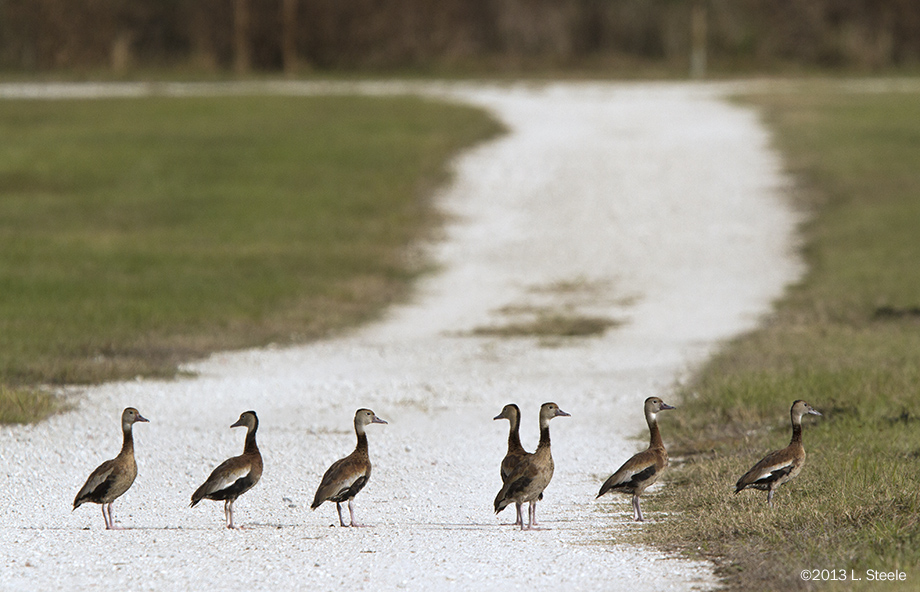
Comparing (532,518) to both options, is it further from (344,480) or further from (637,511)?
(344,480)

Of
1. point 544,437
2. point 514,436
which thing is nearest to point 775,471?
point 544,437

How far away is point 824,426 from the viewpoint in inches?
472

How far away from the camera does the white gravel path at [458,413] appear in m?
8.23

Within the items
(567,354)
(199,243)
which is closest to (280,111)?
(199,243)

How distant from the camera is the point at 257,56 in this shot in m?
50.7

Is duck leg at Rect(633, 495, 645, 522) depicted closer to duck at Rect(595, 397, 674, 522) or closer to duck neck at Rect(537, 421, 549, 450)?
duck at Rect(595, 397, 674, 522)

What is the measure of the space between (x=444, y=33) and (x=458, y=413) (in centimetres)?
4138

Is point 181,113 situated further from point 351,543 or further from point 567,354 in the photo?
point 351,543

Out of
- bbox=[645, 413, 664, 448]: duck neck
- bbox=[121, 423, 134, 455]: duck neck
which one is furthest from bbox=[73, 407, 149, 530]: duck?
bbox=[645, 413, 664, 448]: duck neck

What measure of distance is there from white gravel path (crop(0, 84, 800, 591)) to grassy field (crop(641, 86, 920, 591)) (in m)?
0.44

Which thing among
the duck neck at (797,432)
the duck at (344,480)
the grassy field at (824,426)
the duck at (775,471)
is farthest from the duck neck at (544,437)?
the duck neck at (797,432)

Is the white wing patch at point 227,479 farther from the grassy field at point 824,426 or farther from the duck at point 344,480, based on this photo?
the grassy field at point 824,426

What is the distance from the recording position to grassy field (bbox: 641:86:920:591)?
8086mm

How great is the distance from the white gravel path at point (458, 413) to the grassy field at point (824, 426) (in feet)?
1.43
